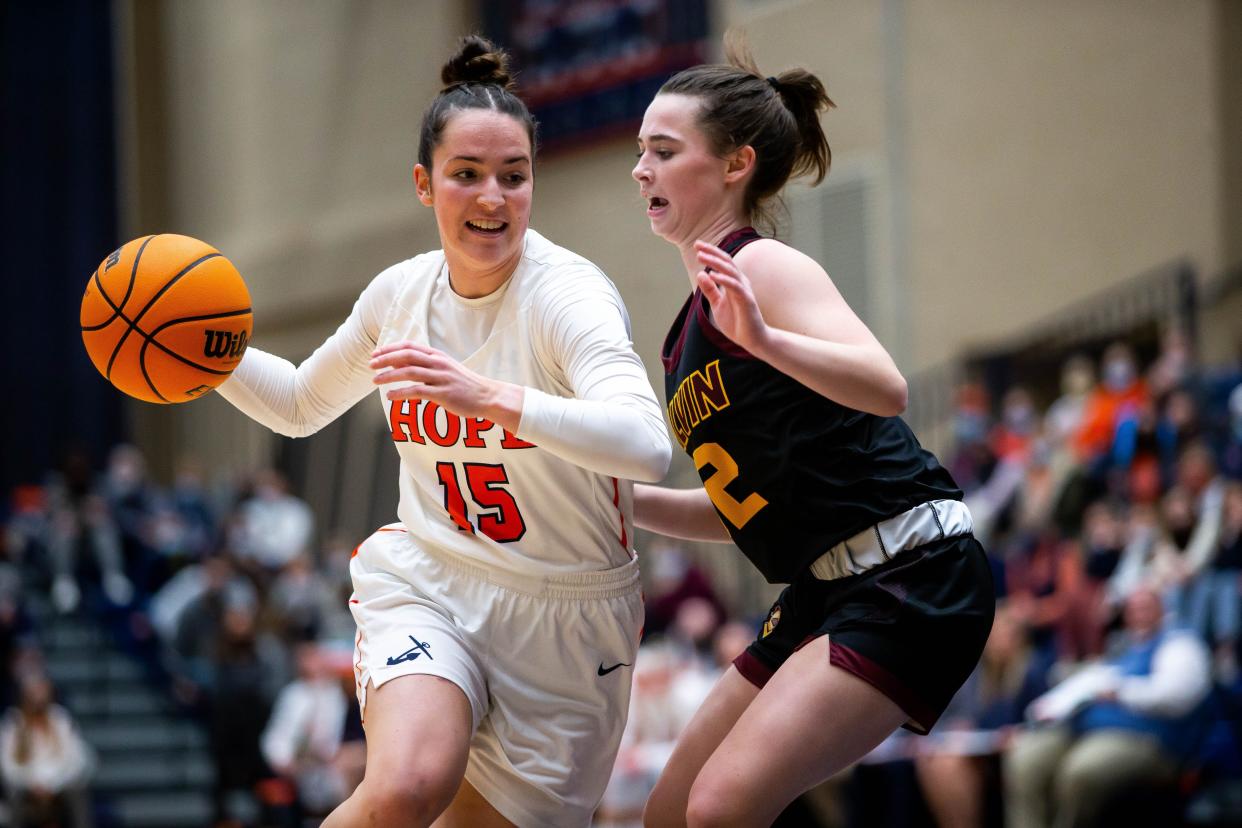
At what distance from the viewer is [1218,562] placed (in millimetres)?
8211

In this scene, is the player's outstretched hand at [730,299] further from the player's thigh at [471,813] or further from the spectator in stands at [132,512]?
the spectator in stands at [132,512]

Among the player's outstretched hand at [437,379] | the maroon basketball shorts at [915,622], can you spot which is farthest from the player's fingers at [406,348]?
the maroon basketball shorts at [915,622]

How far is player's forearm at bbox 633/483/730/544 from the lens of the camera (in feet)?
12.8

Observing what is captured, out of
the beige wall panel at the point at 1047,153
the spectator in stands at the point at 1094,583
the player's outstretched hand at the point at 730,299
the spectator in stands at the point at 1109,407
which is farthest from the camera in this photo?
the beige wall panel at the point at 1047,153

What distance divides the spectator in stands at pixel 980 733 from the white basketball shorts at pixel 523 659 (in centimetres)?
519

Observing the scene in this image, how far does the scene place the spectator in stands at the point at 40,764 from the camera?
11875 millimetres

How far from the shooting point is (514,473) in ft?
11.7

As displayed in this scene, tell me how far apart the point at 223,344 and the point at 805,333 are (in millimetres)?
1378

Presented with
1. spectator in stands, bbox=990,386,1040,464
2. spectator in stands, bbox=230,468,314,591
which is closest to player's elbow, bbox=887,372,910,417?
spectator in stands, bbox=990,386,1040,464

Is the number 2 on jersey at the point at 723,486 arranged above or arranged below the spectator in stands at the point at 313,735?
above

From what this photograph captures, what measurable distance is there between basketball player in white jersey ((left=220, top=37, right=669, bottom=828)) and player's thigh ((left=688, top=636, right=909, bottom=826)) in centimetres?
46

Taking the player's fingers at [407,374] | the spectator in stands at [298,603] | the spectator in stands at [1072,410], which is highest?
the player's fingers at [407,374]

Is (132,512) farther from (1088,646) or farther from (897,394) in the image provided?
(897,394)

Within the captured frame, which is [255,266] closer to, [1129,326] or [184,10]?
[184,10]
